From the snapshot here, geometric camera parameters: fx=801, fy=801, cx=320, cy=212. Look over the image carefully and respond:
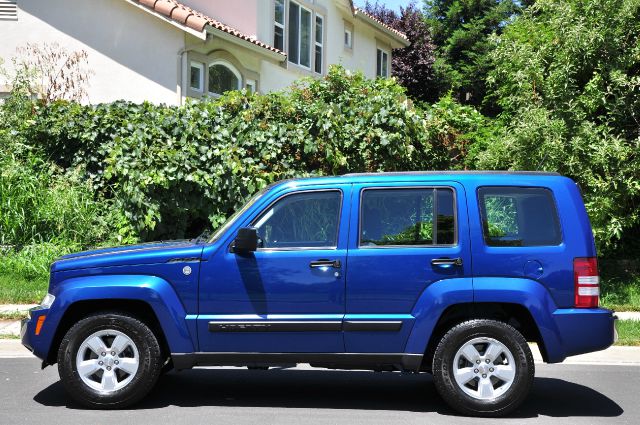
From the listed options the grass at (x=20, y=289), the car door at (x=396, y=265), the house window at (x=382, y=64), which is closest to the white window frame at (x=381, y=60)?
the house window at (x=382, y=64)

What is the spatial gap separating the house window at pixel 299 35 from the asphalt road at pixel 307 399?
16684 millimetres

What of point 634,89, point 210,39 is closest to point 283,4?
point 210,39

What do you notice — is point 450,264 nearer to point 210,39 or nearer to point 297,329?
point 297,329

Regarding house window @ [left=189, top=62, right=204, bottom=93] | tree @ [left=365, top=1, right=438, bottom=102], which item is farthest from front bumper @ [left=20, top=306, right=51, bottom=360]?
tree @ [left=365, top=1, right=438, bottom=102]

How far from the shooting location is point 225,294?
6188 mm

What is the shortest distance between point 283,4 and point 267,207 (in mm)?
17368

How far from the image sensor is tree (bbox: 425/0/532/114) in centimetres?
3612

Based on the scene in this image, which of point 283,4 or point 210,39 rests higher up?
point 283,4

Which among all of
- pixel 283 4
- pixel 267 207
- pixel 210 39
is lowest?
pixel 267 207

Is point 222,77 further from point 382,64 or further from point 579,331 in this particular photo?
point 579,331

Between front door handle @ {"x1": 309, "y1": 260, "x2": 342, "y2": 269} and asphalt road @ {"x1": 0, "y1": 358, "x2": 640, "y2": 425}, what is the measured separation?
117 cm

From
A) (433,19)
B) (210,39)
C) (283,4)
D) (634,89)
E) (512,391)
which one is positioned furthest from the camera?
(433,19)

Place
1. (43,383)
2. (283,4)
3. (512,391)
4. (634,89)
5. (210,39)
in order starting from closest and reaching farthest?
Result: (512,391), (43,383), (634,89), (210,39), (283,4)

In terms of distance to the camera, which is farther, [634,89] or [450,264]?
[634,89]
